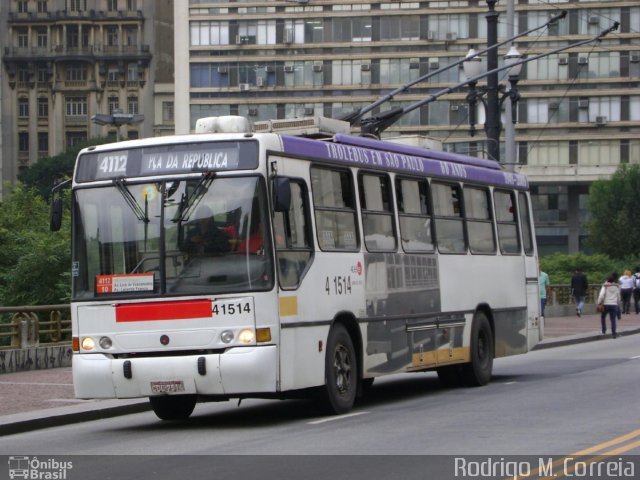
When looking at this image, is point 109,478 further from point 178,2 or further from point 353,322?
point 178,2

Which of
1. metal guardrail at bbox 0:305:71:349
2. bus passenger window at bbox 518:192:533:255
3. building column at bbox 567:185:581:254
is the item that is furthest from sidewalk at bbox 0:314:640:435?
→ building column at bbox 567:185:581:254

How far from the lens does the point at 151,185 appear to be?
14.5m

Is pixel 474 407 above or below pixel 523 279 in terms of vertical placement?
below

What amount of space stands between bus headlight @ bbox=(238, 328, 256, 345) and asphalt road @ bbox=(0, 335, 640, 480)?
3.03 feet

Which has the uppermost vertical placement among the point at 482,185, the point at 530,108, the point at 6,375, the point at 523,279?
the point at 530,108

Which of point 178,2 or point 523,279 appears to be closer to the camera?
point 523,279

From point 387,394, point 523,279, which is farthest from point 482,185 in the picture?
point 387,394

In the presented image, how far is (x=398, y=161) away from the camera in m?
17.5

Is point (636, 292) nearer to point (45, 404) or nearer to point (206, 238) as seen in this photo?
point (45, 404)

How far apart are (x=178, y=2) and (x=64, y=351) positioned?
7532 cm

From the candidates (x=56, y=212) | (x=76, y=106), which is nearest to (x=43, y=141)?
(x=76, y=106)

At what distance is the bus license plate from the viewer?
13922mm

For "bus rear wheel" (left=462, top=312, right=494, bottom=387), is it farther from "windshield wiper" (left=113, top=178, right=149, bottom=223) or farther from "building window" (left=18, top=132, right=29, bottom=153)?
"building window" (left=18, top=132, right=29, bottom=153)

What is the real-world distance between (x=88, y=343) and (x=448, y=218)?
6.13 meters
